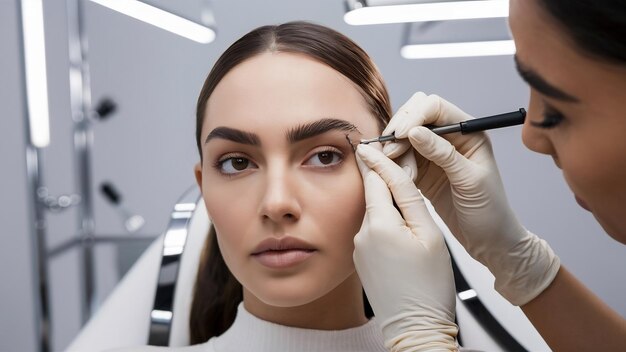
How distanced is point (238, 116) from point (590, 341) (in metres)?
0.81

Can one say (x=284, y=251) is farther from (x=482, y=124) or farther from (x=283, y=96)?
(x=482, y=124)

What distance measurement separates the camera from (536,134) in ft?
2.74

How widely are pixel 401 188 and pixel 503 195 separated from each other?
25 centimetres

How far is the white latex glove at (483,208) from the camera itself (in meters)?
1.04

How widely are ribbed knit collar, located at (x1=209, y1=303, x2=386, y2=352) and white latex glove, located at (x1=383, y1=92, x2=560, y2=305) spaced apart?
0.92ft

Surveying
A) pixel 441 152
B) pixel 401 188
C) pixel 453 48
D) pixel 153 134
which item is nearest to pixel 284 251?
pixel 401 188

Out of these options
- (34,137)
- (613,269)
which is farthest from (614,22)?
(613,269)

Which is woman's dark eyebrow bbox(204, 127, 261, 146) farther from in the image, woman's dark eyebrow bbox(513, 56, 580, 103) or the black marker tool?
woman's dark eyebrow bbox(513, 56, 580, 103)

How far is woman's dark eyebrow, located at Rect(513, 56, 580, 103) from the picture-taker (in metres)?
0.72

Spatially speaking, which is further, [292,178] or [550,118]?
[292,178]

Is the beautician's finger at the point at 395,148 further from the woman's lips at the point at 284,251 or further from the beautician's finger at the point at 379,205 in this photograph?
the woman's lips at the point at 284,251

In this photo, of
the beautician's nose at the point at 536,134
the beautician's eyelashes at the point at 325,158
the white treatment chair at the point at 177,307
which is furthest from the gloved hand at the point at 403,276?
the white treatment chair at the point at 177,307

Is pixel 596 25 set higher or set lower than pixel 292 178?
higher

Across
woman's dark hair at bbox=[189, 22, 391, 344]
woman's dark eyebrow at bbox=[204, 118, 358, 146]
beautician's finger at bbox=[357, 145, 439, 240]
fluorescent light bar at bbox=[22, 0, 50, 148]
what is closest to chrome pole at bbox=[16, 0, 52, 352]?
fluorescent light bar at bbox=[22, 0, 50, 148]
